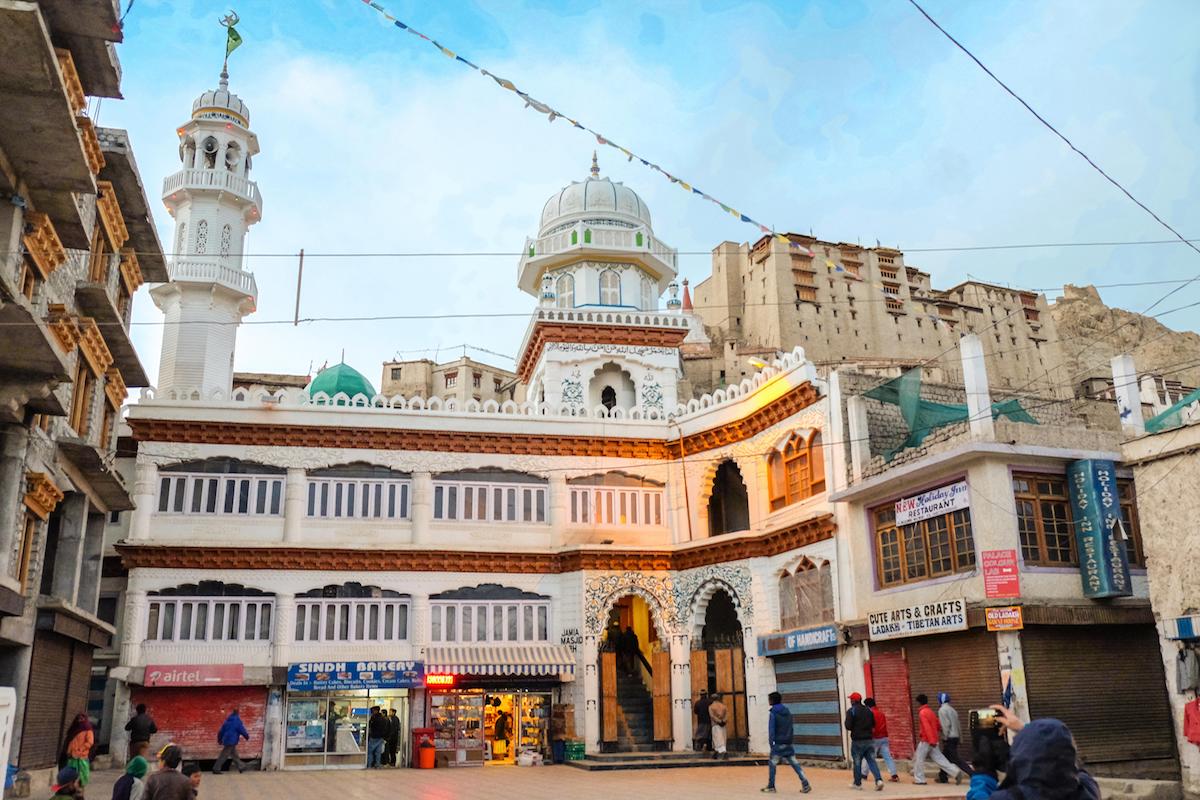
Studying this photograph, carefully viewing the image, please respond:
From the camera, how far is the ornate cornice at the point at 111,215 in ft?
60.0

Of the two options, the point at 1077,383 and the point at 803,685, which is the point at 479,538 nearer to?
the point at 803,685

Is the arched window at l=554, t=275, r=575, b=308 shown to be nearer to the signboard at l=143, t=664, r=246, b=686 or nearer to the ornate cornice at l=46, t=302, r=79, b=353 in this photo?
the signboard at l=143, t=664, r=246, b=686

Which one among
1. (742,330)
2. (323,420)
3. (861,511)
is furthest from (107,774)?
(742,330)

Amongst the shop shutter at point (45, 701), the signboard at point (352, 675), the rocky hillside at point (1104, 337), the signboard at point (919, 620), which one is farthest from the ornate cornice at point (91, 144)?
the rocky hillside at point (1104, 337)

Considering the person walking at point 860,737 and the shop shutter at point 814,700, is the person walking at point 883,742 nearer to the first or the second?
the person walking at point 860,737

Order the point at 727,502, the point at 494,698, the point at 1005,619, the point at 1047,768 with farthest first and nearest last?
the point at 727,502 < the point at 494,698 < the point at 1005,619 < the point at 1047,768

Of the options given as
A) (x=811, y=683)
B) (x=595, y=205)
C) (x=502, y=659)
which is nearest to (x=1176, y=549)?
(x=811, y=683)

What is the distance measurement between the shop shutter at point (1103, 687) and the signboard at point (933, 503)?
249cm

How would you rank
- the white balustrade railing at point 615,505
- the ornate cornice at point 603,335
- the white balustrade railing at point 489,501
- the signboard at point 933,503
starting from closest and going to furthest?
the signboard at point 933,503 < the white balustrade railing at point 489,501 < the white balustrade railing at point 615,505 < the ornate cornice at point 603,335

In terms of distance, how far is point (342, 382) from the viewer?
32188 millimetres

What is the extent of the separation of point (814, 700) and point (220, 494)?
14.3 meters

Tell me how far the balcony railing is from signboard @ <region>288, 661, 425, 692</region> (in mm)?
16143

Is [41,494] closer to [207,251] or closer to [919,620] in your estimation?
[919,620]

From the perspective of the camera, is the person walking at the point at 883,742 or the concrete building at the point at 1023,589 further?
the person walking at the point at 883,742
